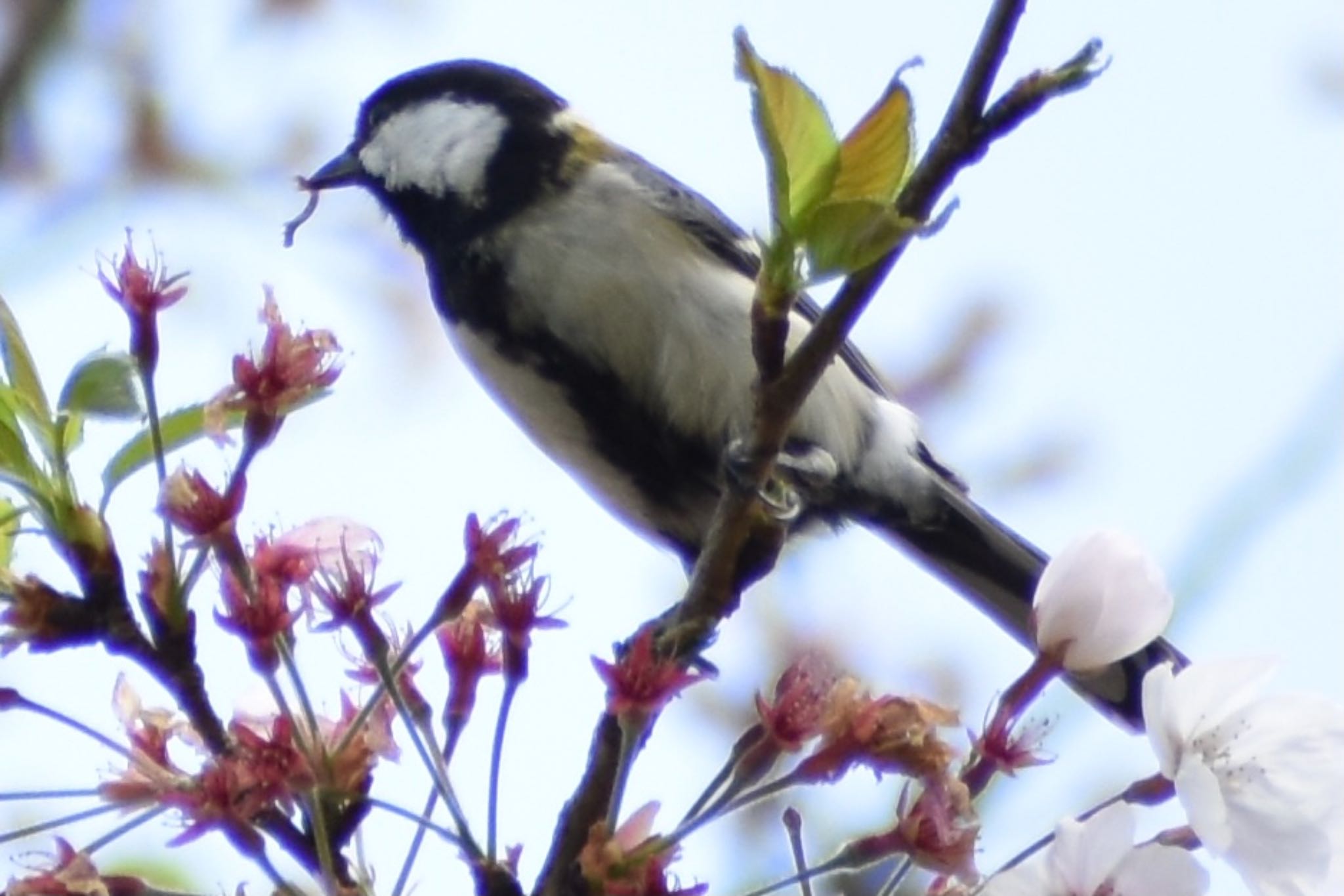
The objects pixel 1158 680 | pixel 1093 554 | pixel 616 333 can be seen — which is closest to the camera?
pixel 1158 680

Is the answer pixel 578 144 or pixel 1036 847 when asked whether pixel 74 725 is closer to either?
pixel 1036 847

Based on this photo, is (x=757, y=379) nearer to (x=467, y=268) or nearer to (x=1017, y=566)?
(x=467, y=268)

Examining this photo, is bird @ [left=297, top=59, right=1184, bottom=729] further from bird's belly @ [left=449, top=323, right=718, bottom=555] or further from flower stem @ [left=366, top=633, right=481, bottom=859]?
flower stem @ [left=366, top=633, right=481, bottom=859]

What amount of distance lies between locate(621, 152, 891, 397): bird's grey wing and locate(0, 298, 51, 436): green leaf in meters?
1.56

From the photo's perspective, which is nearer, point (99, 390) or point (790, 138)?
point (790, 138)

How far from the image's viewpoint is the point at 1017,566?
9.27 ft

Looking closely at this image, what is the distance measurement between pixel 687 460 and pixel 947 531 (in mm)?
576

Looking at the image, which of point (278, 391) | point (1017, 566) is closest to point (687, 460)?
point (1017, 566)

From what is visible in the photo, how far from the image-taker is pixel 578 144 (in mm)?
2773

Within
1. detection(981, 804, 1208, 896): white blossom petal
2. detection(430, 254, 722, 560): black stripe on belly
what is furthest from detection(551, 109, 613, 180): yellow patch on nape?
detection(981, 804, 1208, 896): white blossom petal

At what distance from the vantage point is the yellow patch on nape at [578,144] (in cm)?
267

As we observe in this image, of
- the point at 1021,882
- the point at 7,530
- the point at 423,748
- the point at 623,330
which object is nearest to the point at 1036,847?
the point at 1021,882

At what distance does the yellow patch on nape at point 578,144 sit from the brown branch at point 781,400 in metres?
1.55

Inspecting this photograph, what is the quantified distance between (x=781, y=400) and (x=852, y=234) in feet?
0.47
